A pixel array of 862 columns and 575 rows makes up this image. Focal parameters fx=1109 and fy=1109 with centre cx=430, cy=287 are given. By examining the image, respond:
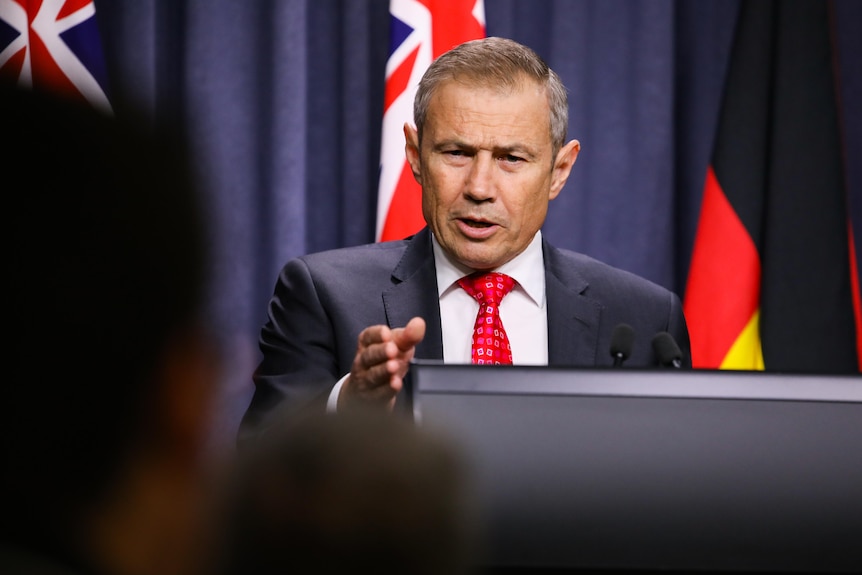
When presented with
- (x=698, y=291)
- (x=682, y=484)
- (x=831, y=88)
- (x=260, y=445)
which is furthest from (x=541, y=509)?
(x=831, y=88)

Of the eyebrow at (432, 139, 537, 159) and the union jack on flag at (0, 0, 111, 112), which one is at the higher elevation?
the union jack on flag at (0, 0, 111, 112)

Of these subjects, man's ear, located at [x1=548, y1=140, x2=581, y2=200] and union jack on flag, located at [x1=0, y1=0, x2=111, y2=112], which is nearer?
man's ear, located at [x1=548, y1=140, x2=581, y2=200]

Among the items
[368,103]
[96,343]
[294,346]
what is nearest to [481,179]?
[294,346]

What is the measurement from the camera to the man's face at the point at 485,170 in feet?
7.49

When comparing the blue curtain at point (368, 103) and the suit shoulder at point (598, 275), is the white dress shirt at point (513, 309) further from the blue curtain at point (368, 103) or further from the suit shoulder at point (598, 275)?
the blue curtain at point (368, 103)

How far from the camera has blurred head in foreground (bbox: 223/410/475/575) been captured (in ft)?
1.37

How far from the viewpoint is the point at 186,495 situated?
1.42 feet

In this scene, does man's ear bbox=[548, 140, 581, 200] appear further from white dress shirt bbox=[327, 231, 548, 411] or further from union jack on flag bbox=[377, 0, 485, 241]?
union jack on flag bbox=[377, 0, 485, 241]

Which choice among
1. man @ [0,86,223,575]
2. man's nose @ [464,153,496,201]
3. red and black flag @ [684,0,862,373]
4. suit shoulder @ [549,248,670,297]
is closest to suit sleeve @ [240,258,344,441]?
man's nose @ [464,153,496,201]

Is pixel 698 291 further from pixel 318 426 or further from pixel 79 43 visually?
pixel 318 426

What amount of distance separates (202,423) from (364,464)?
2.8 inches

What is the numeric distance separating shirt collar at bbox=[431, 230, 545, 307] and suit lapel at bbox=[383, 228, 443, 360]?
26 mm

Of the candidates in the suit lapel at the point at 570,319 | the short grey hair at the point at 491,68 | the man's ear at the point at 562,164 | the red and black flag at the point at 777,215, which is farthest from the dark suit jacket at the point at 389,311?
the red and black flag at the point at 777,215

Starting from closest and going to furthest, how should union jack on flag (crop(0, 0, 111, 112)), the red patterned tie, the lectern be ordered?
1. the lectern
2. the red patterned tie
3. union jack on flag (crop(0, 0, 111, 112))
